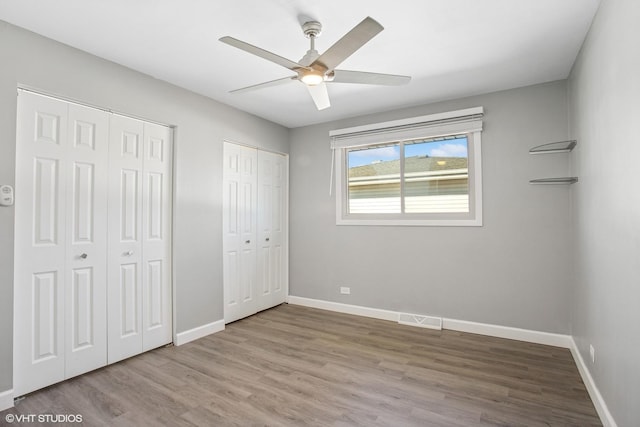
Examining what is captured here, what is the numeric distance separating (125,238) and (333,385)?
6.95 feet

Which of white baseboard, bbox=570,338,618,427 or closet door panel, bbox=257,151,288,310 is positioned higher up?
closet door panel, bbox=257,151,288,310

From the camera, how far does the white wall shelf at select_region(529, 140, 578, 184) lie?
9.21 ft

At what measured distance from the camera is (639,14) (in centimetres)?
138

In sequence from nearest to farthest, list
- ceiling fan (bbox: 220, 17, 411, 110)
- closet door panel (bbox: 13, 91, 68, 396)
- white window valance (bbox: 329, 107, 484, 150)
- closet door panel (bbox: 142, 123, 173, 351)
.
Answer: ceiling fan (bbox: 220, 17, 411, 110) < closet door panel (bbox: 13, 91, 68, 396) < closet door panel (bbox: 142, 123, 173, 351) < white window valance (bbox: 329, 107, 484, 150)

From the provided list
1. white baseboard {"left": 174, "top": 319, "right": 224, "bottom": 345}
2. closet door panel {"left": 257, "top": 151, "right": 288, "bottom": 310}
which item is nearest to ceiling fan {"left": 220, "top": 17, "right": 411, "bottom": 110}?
closet door panel {"left": 257, "top": 151, "right": 288, "bottom": 310}

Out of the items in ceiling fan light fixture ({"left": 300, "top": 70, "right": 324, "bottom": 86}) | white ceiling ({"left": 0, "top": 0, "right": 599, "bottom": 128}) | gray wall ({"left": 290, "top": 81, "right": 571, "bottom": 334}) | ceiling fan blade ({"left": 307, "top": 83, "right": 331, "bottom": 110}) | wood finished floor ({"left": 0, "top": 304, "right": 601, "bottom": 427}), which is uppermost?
white ceiling ({"left": 0, "top": 0, "right": 599, "bottom": 128})

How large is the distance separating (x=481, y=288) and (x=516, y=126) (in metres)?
1.69

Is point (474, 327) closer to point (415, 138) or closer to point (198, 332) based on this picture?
point (415, 138)

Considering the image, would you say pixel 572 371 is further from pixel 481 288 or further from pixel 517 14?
pixel 517 14

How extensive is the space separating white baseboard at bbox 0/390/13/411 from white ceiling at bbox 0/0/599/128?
2412mm

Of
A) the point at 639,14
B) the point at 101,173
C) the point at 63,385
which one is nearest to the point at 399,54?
the point at 639,14
